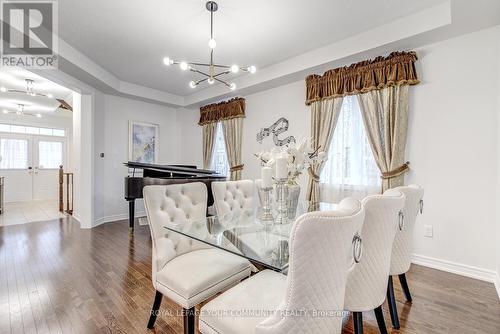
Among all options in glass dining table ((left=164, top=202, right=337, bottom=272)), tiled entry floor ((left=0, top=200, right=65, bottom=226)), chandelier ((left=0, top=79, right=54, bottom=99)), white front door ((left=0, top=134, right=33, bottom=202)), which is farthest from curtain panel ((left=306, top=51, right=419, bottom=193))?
white front door ((left=0, top=134, right=33, bottom=202))

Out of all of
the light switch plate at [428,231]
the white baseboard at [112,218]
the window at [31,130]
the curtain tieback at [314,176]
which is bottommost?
the white baseboard at [112,218]

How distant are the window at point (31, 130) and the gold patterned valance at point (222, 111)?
5.35 meters

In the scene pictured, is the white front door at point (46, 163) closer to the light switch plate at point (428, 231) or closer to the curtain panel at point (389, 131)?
the curtain panel at point (389, 131)

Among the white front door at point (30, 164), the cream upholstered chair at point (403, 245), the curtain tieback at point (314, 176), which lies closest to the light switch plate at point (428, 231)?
the cream upholstered chair at point (403, 245)

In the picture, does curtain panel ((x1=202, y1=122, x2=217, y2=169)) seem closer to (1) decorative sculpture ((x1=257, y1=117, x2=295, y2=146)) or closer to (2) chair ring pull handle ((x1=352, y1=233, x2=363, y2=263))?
(1) decorative sculpture ((x1=257, y1=117, x2=295, y2=146))

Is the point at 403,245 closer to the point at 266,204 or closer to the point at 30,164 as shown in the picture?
the point at 266,204

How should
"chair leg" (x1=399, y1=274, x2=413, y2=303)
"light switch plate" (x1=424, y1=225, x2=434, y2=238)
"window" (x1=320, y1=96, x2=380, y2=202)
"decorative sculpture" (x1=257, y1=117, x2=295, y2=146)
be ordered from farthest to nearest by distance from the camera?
"decorative sculpture" (x1=257, y1=117, x2=295, y2=146), "window" (x1=320, y1=96, x2=380, y2=202), "light switch plate" (x1=424, y1=225, x2=434, y2=238), "chair leg" (x1=399, y1=274, x2=413, y2=303)

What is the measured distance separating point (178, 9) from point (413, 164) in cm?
317

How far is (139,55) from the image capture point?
3580mm

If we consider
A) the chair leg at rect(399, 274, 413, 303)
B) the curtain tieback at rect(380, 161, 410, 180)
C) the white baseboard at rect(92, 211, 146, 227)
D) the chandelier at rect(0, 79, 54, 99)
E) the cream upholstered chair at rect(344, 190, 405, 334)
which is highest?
the chandelier at rect(0, 79, 54, 99)

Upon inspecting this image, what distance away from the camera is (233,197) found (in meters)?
2.51

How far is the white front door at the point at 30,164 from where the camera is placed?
6734 mm

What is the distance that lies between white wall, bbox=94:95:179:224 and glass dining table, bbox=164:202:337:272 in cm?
376

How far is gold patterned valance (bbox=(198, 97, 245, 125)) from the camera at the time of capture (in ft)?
15.5
